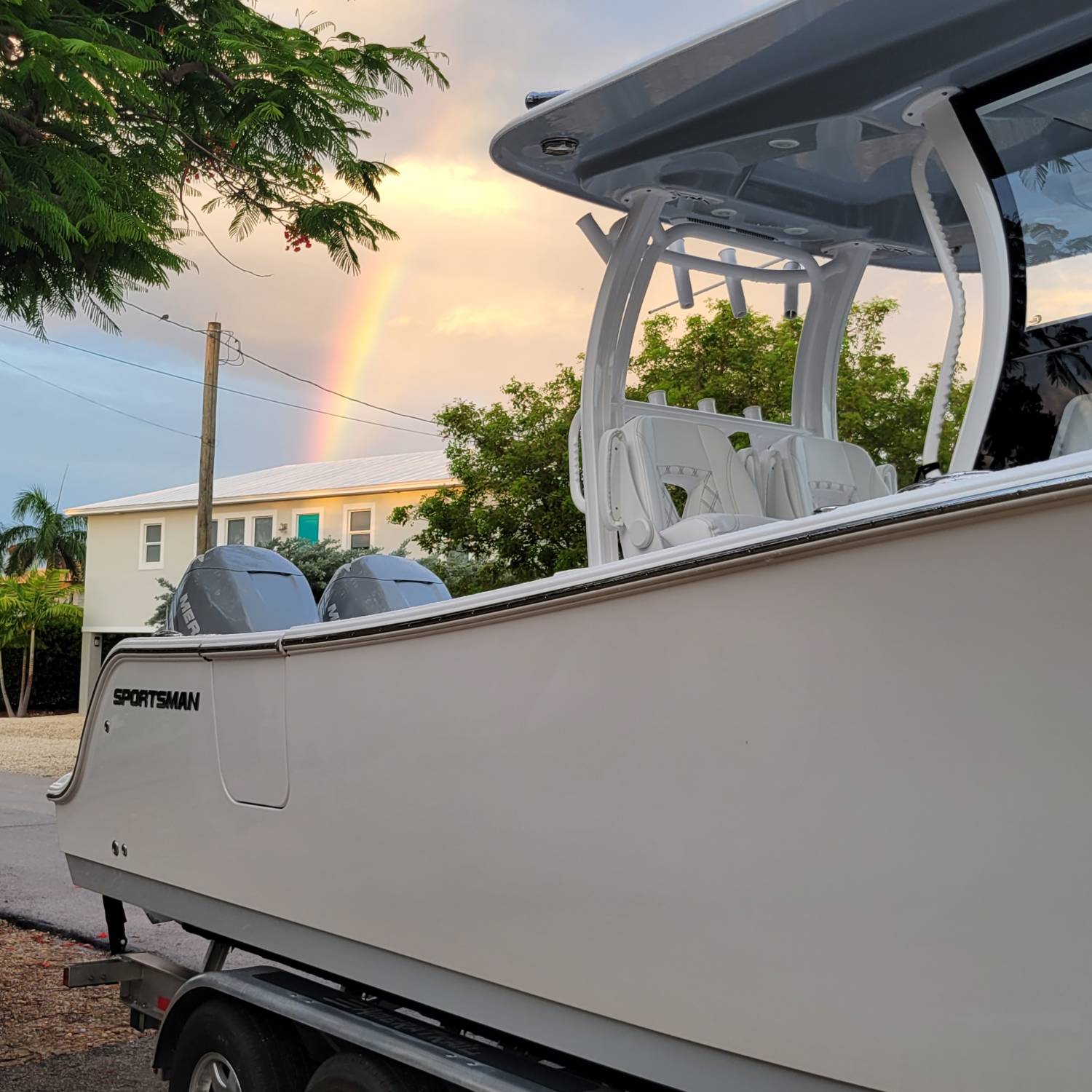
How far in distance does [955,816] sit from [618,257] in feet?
8.21

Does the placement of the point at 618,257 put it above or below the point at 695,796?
above

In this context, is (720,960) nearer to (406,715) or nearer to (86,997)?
(406,715)

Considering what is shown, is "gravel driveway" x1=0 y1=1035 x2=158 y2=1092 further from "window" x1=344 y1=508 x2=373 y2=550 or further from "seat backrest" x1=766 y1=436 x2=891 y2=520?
"window" x1=344 y1=508 x2=373 y2=550

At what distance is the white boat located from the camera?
1.95 metres

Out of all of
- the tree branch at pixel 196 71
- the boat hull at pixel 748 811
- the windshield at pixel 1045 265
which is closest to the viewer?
the boat hull at pixel 748 811

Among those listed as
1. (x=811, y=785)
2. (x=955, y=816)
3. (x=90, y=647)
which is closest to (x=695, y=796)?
(x=811, y=785)

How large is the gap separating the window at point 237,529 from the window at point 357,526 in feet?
11.3

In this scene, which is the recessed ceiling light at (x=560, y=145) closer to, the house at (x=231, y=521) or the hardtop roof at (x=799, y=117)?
the hardtop roof at (x=799, y=117)

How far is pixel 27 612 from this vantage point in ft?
123

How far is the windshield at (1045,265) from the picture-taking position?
276 centimetres

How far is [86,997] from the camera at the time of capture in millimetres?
7184

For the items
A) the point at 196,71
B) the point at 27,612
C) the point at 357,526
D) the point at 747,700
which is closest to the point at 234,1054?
the point at 747,700

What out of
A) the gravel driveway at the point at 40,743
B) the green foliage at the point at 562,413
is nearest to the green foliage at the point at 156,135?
the gravel driveway at the point at 40,743

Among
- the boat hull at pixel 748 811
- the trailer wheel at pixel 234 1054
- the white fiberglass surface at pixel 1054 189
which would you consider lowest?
the trailer wheel at pixel 234 1054
